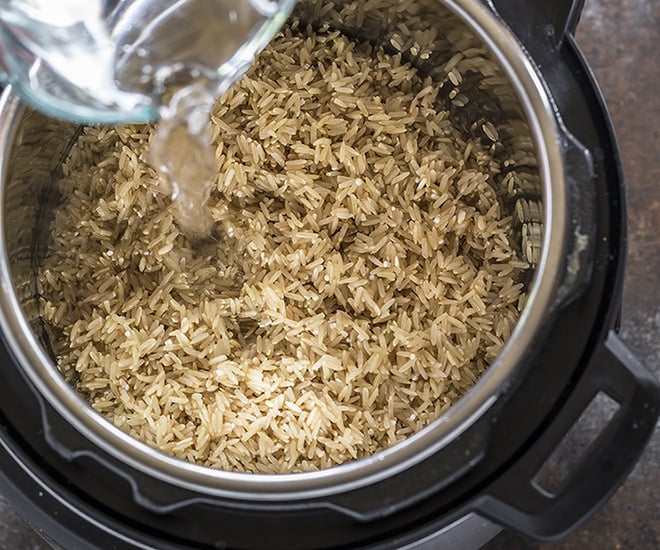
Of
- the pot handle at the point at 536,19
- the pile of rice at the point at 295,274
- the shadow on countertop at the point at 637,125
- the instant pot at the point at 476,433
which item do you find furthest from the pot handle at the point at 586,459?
the shadow on countertop at the point at 637,125

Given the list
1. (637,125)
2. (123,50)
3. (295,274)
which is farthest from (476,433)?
(637,125)

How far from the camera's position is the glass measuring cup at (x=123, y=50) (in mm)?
982

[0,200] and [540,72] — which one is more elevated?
[540,72]

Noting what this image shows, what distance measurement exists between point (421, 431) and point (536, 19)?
51 cm

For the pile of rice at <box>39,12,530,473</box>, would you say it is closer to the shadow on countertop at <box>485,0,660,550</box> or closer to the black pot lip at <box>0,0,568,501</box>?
the black pot lip at <box>0,0,568,501</box>

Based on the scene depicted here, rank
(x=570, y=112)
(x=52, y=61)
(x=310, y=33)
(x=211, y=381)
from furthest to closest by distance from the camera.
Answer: (x=310, y=33) < (x=211, y=381) < (x=570, y=112) < (x=52, y=61)

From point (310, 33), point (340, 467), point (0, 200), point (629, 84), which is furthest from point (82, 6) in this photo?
point (629, 84)

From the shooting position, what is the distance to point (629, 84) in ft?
5.16

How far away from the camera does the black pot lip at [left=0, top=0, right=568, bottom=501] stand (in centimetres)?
103

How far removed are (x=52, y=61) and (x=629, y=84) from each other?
99 cm

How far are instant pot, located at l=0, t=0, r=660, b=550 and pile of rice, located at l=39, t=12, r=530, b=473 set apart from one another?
13 centimetres

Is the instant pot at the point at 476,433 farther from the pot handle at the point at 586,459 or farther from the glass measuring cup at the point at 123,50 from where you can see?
the glass measuring cup at the point at 123,50

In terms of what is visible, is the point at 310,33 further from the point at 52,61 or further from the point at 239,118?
the point at 52,61

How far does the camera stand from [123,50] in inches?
42.6
